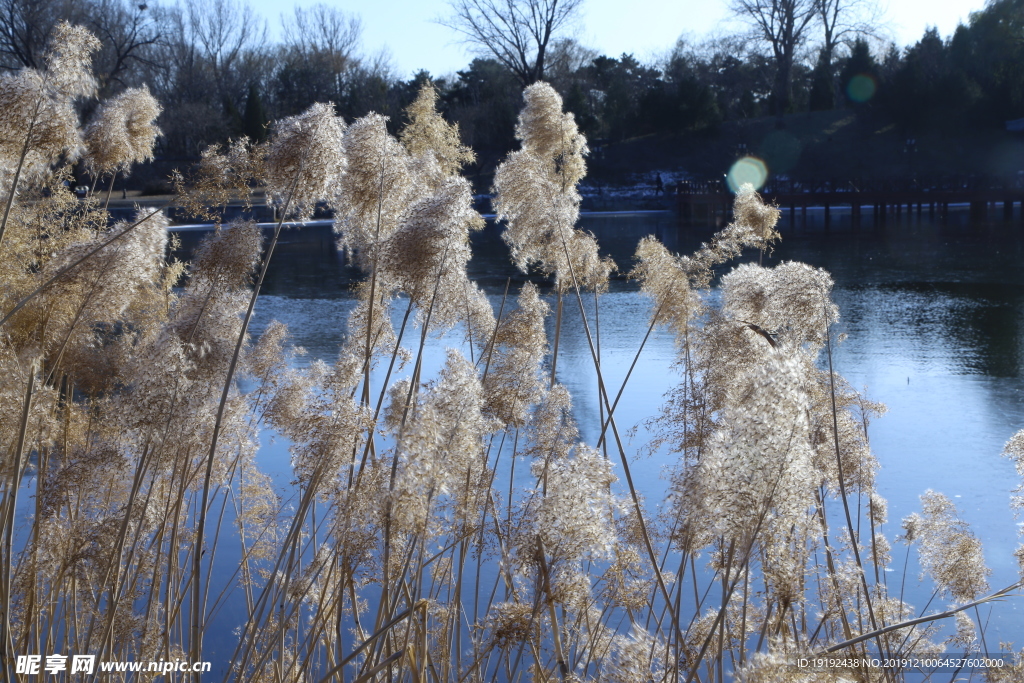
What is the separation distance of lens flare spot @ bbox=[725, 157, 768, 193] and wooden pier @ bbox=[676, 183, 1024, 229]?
16.7 feet

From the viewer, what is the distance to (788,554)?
1.47 m

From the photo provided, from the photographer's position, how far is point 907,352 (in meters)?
8.37

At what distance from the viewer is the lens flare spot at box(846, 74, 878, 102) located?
38750 mm

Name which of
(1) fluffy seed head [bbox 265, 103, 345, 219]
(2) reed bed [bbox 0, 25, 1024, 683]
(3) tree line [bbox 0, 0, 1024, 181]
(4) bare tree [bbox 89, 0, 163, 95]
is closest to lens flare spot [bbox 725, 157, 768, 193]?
(3) tree line [bbox 0, 0, 1024, 181]

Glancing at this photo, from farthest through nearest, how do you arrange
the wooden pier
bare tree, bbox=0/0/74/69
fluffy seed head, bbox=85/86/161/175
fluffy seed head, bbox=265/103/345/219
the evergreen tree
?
the evergreen tree < bare tree, bbox=0/0/74/69 < the wooden pier < fluffy seed head, bbox=85/86/161/175 < fluffy seed head, bbox=265/103/345/219

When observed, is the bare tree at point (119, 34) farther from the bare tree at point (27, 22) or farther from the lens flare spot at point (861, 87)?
the lens flare spot at point (861, 87)

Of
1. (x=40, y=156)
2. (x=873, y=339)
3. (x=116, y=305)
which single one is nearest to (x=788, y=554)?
(x=116, y=305)

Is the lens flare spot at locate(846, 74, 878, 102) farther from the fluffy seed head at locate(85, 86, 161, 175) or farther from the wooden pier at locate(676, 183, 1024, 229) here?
the fluffy seed head at locate(85, 86, 161, 175)

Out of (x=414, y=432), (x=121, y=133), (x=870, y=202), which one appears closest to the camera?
(x=414, y=432)

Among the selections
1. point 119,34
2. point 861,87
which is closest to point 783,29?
point 861,87

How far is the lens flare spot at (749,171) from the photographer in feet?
112

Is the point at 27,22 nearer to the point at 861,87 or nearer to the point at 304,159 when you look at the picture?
the point at 304,159

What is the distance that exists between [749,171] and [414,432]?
3679 centimetres

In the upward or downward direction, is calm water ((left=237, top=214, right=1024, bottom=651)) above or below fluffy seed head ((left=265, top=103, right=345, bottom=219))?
below
